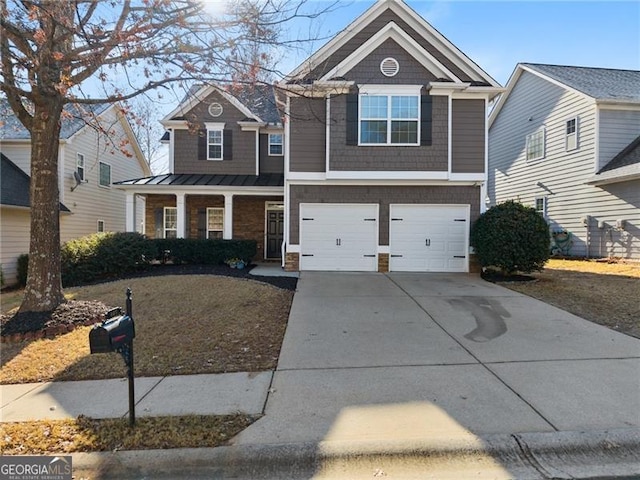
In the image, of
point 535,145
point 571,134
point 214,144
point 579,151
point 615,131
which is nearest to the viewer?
point 615,131

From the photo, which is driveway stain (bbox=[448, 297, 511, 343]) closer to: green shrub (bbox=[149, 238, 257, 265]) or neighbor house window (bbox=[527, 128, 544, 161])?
green shrub (bbox=[149, 238, 257, 265])

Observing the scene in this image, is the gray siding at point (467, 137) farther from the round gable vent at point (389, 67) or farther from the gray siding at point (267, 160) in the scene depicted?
the gray siding at point (267, 160)

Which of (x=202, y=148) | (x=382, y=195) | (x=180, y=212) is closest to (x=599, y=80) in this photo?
(x=382, y=195)

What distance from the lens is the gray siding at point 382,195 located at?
37.5 ft

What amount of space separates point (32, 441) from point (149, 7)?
5444 mm

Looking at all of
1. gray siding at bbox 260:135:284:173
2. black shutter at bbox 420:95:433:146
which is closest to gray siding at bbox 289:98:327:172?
black shutter at bbox 420:95:433:146

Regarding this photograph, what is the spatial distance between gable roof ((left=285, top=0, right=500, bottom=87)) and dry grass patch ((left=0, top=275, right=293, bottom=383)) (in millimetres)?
7765

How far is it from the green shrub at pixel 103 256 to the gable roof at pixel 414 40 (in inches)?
314

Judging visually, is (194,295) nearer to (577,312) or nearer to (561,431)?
(561,431)

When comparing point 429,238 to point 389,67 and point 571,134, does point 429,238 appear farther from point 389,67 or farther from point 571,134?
point 571,134

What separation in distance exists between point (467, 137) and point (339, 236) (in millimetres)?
5027

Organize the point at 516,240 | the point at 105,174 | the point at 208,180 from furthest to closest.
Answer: the point at 105,174, the point at 208,180, the point at 516,240

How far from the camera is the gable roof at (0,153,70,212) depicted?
479 inches

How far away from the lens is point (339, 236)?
11539mm
